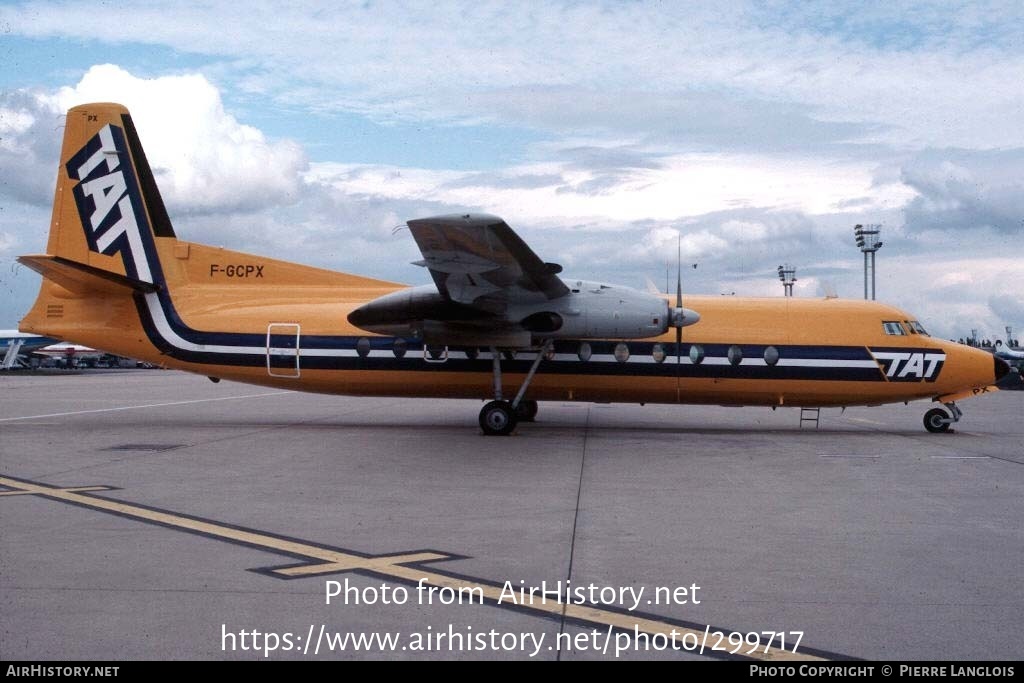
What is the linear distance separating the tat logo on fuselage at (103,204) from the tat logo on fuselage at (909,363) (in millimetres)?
15653

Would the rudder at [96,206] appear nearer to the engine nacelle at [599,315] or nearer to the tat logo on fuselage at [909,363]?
the engine nacelle at [599,315]

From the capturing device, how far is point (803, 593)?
21.0 feet

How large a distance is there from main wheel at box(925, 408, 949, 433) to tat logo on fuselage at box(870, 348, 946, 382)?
115cm

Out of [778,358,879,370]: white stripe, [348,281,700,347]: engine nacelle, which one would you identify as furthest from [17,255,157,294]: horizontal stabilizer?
[778,358,879,370]: white stripe

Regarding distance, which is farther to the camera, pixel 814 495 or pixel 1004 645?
pixel 814 495

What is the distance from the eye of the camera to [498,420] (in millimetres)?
17422

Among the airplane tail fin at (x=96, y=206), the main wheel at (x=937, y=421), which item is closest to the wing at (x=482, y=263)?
the airplane tail fin at (x=96, y=206)

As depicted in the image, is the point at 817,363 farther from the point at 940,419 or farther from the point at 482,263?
the point at 482,263

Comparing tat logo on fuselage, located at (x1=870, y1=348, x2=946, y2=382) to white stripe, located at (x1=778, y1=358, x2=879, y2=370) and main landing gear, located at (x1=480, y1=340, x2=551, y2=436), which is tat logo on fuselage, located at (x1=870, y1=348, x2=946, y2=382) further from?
main landing gear, located at (x1=480, y1=340, x2=551, y2=436)

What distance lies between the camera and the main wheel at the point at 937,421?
19.3 metres

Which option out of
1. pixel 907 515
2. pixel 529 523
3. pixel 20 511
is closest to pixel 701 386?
pixel 907 515

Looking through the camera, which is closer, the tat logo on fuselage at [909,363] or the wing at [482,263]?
the wing at [482,263]

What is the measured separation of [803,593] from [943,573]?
1443 millimetres
